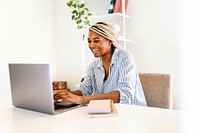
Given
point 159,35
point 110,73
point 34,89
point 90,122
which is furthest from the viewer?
point 159,35

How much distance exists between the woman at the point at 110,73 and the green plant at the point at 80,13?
1.04 meters

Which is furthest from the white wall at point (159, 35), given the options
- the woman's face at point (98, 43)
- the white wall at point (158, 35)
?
the woman's face at point (98, 43)

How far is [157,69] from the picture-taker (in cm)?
229

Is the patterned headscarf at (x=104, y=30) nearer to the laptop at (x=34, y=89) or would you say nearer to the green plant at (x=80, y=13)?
the laptop at (x=34, y=89)

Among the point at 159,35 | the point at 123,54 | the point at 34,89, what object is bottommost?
the point at 34,89

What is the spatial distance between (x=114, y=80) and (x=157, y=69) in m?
0.98

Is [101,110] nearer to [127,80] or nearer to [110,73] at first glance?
[127,80]

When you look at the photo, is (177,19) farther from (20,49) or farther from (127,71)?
(20,49)

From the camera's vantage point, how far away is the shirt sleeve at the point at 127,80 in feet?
4.26

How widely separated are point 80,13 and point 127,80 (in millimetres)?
1471

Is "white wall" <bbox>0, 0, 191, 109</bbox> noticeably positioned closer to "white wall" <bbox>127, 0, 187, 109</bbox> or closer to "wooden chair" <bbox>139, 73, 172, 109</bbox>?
"white wall" <bbox>127, 0, 187, 109</bbox>

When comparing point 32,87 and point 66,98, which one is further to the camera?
point 66,98

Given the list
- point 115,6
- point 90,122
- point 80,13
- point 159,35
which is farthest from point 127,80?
point 80,13

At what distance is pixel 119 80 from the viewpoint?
A: 54.1 inches
